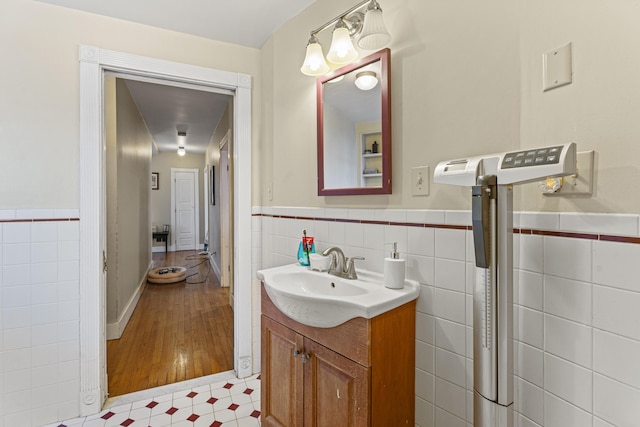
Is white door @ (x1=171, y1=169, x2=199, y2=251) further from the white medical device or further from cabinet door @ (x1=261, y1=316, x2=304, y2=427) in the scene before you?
the white medical device

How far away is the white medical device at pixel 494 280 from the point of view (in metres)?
0.84

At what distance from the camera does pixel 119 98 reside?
2969 millimetres

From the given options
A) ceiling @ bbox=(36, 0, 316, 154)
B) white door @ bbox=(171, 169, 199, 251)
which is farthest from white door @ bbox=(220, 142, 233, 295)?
white door @ bbox=(171, 169, 199, 251)

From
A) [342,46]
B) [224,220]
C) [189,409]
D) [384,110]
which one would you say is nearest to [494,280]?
[384,110]

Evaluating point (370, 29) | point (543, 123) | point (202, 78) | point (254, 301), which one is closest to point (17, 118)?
point (202, 78)

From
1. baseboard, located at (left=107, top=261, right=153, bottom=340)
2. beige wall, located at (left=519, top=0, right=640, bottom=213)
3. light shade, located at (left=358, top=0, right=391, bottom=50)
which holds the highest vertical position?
light shade, located at (left=358, top=0, right=391, bottom=50)

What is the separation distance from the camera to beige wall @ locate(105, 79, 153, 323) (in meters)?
2.77

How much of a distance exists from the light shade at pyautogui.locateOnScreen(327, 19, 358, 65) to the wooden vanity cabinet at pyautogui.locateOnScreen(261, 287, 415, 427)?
1.14 m

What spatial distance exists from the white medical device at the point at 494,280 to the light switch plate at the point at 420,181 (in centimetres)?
34

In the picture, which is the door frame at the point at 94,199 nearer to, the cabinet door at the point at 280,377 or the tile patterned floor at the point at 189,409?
the tile patterned floor at the point at 189,409

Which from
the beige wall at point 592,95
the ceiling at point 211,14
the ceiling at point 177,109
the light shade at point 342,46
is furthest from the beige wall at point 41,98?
the beige wall at point 592,95

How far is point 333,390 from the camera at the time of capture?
121 cm

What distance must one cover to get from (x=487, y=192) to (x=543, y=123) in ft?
0.99

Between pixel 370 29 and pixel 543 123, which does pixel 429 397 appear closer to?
pixel 543 123
